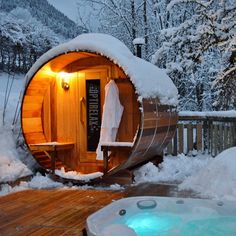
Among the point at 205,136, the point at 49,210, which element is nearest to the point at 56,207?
the point at 49,210

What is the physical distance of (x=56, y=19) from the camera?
13555 mm

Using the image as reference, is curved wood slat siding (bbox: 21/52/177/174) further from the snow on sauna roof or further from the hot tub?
the hot tub

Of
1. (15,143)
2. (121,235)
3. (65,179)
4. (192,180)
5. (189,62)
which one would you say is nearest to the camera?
(121,235)

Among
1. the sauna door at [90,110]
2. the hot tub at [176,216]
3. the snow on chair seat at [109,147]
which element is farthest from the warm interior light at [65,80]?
the hot tub at [176,216]

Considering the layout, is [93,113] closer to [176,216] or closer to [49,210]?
[49,210]

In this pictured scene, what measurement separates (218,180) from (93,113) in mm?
2478

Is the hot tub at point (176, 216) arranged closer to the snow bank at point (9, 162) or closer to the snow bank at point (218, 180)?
the snow bank at point (218, 180)

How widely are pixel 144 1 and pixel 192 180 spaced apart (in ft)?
27.9

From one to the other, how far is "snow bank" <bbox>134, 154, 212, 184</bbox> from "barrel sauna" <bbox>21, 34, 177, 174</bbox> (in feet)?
0.60

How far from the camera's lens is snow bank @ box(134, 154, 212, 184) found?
217 inches

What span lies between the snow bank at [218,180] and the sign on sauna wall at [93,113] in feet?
5.94

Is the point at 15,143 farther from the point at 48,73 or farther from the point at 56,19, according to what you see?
the point at 56,19

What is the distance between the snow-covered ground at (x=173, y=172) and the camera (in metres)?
4.40

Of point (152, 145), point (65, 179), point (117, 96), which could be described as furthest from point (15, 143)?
point (152, 145)
